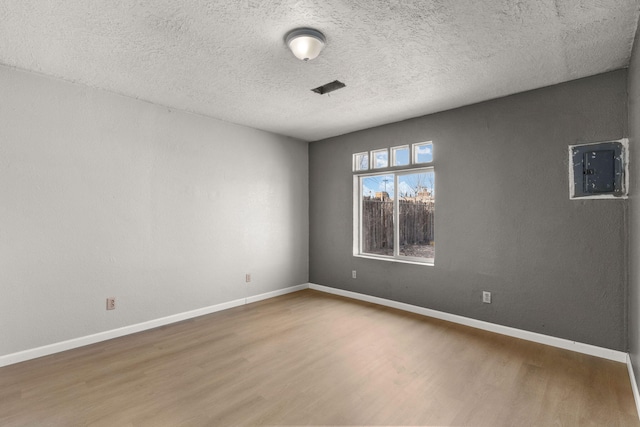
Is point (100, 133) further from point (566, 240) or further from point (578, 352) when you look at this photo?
point (578, 352)

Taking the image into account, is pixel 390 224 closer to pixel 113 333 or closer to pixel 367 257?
pixel 367 257

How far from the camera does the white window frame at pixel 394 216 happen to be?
418 cm

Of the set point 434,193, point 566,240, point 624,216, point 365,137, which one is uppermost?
point 365,137

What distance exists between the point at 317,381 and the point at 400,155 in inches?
124

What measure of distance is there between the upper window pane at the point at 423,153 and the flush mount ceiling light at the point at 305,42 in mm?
2272

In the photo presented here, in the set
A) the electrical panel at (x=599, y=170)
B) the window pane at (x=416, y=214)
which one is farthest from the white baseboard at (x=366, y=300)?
the electrical panel at (x=599, y=170)

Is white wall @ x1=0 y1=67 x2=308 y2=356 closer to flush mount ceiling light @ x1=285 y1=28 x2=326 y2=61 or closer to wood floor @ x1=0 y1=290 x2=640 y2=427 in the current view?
wood floor @ x1=0 y1=290 x2=640 y2=427

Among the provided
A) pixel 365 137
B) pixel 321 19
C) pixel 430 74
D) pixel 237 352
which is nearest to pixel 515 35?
pixel 430 74

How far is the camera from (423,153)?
4121 mm

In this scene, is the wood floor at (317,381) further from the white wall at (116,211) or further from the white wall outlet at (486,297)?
the white wall at (116,211)

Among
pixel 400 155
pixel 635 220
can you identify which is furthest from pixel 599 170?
pixel 400 155

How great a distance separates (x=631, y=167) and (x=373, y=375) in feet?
8.89

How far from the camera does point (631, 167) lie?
98.5 inches

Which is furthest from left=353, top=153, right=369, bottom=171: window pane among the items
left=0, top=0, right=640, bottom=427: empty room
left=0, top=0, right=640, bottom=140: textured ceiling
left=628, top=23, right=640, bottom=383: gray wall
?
left=628, top=23, right=640, bottom=383: gray wall
